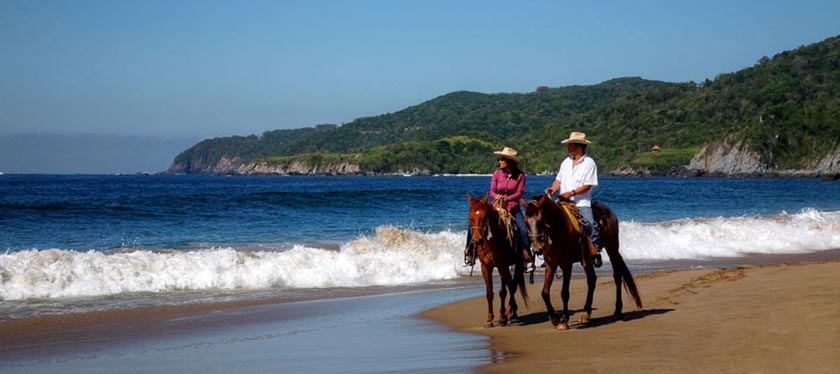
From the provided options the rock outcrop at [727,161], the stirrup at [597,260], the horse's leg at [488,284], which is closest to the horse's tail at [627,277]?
the stirrup at [597,260]

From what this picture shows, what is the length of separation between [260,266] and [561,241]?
9.01 meters

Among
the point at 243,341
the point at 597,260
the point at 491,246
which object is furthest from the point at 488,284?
Result: the point at 243,341

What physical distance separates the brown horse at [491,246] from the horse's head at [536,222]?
2.35ft

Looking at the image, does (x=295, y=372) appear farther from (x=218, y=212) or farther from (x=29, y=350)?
(x=218, y=212)

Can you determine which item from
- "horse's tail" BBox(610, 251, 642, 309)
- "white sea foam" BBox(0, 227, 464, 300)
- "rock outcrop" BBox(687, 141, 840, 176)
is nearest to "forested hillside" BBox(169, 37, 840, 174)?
"rock outcrop" BBox(687, 141, 840, 176)

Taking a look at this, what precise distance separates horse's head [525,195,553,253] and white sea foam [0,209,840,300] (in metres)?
8.36

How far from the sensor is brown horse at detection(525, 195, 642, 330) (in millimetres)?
9727

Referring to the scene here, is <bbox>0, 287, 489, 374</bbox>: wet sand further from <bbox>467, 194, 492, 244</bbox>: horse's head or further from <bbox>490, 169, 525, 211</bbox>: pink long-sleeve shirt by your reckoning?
<bbox>490, 169, 525, 211</bbox>: pink long-sleeve shirt

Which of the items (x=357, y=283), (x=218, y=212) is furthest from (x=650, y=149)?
(x=357, y=283)

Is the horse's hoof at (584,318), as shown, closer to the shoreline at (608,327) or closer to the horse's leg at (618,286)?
the shoreline at (608,327)

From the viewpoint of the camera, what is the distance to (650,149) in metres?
168

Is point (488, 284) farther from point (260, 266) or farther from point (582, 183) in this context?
point (260, 266)

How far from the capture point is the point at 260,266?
691 inches

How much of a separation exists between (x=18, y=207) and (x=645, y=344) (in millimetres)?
34584
